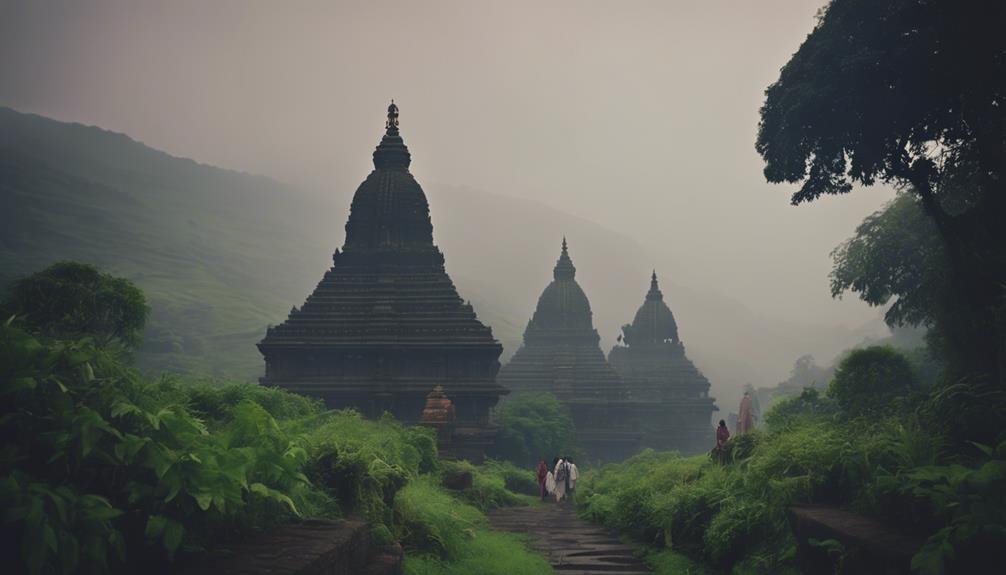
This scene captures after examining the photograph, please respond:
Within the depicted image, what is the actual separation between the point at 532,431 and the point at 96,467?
126ft

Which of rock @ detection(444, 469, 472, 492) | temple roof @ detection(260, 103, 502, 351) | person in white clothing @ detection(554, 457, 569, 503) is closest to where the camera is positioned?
rock @ detection(444, 469, 472, 492)

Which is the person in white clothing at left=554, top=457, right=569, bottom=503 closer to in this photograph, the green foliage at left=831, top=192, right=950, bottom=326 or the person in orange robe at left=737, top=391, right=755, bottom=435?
the person in orange robe at left=737, top=391, right=755, bottom=435

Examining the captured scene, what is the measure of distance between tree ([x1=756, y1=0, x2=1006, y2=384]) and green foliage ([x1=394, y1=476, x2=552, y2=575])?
245 inches

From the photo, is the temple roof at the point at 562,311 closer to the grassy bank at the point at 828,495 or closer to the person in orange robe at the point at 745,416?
the person in orange robe at the point at 745,416

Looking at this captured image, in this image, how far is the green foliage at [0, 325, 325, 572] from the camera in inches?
203

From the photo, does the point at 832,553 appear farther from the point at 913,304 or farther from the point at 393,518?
the point at 913,304

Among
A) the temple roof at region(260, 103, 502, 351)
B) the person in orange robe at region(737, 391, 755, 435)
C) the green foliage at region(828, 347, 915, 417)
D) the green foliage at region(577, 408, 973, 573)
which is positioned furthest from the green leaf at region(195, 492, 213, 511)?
the temple roof at region(260, 103, 502, 351)

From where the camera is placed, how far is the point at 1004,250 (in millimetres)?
13297

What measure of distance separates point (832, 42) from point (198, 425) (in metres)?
13.8

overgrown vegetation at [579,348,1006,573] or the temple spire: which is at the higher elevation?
the temple spire

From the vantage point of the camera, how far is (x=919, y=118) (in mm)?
15883

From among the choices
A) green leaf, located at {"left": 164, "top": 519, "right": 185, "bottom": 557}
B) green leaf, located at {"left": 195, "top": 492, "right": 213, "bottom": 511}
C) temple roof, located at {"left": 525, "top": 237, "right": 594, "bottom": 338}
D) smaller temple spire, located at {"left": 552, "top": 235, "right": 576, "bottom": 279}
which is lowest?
green leaf, located at {"left": 164, "top": 519, "right": 185, "bottom": 557}

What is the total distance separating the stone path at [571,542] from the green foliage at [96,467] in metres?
6.13

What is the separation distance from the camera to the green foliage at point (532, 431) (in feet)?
139
